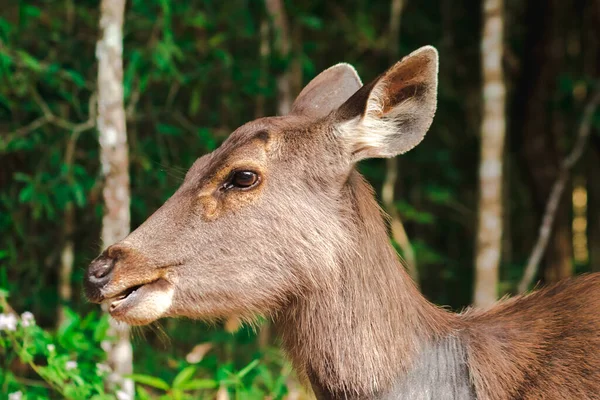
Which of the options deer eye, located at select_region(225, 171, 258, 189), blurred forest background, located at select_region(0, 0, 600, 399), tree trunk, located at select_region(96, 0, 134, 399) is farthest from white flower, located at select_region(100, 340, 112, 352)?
deer eye, located at select_region(225, 171, 258, 189)

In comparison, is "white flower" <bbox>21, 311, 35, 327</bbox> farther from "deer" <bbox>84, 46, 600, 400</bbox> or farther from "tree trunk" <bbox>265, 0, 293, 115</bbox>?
"tree trunk" <bbox>265, 0, 293, 115</bbox>

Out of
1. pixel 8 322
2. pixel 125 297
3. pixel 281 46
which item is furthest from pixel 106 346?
pixel 281 46

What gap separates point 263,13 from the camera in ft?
26.0

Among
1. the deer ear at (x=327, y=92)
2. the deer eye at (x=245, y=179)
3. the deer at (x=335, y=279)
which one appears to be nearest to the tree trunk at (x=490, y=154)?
the deer ear at (x=327, y=92)

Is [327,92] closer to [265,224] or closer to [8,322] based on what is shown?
[265,224]

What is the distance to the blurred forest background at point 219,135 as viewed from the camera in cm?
545

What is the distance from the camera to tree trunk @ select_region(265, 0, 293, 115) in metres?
7.45

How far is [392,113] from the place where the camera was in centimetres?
382

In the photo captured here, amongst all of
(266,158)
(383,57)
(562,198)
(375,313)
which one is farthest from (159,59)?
(562,198)

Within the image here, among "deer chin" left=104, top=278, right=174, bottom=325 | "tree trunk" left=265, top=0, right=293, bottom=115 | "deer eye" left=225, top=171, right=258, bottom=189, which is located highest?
"tree trunk" left=265, top=0, right=293, bottom=115

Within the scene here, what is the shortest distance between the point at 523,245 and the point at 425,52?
1074 cm

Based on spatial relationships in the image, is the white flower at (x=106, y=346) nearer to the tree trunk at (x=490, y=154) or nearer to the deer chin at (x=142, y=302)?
the deer chin at (x=142, y=302)

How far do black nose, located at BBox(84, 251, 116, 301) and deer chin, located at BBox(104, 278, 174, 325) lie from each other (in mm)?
70

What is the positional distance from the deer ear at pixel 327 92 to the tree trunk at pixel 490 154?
9.54ft
